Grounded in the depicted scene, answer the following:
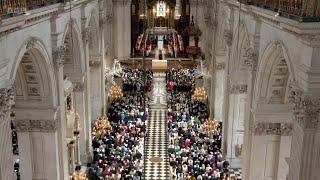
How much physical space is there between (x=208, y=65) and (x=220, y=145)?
7.81 metres

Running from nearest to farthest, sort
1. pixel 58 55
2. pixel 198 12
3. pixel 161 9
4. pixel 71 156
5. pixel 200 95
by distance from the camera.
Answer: pixel 58 55
pixel 71 156
pixel 200 95
pixel 198 12
pixel 161 9

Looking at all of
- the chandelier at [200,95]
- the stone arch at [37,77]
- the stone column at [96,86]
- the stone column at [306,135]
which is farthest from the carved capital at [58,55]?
the chandelier at [200,95]

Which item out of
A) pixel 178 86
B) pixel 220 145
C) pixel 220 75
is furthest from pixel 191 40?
pixel 220 145

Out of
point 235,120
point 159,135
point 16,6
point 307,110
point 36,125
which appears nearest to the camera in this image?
point 307,110

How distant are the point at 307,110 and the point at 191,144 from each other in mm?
13886

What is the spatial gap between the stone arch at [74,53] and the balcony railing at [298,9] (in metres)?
9.39

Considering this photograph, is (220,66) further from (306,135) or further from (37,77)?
(306,135)

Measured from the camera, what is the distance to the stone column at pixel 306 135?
1113 cm

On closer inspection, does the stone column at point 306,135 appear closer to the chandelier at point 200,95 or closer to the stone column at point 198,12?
the chandelier at point 200,95

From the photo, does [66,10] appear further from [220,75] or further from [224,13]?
[220,75]

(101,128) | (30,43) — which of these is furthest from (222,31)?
(30,43)

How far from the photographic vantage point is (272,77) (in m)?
15.1

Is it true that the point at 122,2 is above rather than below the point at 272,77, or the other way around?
above

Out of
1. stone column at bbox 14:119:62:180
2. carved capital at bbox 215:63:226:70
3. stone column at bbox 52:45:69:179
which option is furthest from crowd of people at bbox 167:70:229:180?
stone column at bbox 14:119:62:180
